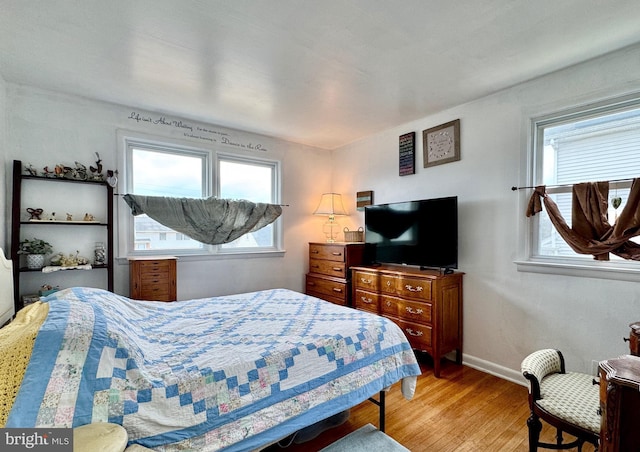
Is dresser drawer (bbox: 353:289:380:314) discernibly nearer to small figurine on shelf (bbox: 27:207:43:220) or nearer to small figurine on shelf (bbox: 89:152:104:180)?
small figurine on shelf (bbox: 89:152:104:180)

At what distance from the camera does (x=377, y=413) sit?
85.0 inches

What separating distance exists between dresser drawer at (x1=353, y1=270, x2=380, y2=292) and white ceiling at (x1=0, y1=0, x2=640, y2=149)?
1.79m

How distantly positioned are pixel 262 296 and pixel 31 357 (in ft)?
5.55

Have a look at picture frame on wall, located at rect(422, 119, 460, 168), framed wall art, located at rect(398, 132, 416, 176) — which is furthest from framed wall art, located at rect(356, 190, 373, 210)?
picture frame on wall, located at rect(422, 119, 460, 168)

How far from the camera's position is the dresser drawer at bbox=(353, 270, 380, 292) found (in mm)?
3239

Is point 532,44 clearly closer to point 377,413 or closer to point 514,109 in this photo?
point 514,109

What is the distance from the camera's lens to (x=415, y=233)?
309cm

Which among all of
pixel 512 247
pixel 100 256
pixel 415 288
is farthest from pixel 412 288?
pixel 100 256

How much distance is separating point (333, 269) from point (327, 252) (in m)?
0.24

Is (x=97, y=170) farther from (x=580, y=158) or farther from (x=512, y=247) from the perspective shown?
(x=580, y=158)

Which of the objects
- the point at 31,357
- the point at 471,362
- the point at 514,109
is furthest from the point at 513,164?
the point at 31,357

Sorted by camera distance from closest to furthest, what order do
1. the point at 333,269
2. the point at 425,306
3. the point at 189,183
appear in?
the point at 425,306, the point at 189,183, the point at 333,269

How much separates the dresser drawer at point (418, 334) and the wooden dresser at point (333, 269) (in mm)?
860

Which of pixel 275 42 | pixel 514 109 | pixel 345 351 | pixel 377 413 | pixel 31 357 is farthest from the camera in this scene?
pixel 514 109
